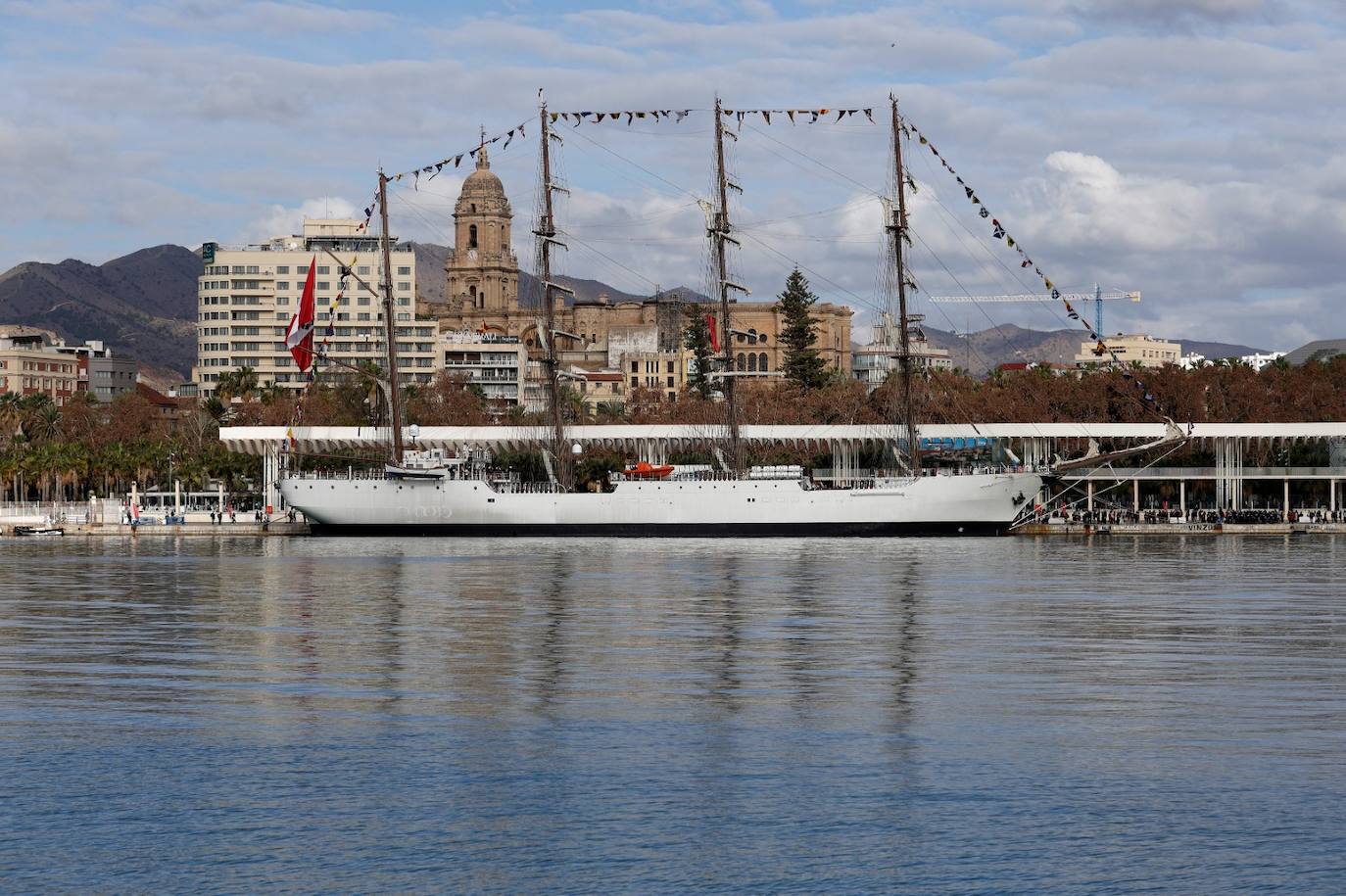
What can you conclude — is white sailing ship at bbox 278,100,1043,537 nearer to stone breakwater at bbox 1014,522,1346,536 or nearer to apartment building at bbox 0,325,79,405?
stone breakwater at bbox 1014,522,1346,536

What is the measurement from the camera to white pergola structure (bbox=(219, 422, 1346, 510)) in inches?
3880

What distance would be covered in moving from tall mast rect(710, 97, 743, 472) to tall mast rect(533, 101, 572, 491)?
8612mm

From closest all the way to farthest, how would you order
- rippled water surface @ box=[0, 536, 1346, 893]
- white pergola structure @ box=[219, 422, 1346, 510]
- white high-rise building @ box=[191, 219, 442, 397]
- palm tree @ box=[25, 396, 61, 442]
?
1. rippled water surface @ box=[0, 536, 1346, 893]
2. white pergola structure @ box=[219, 422, 1346, 510]
3. palm tree @ box=[25, 396, 61, 442]
4. white high-rise building @ box=[191, 219, 442, 397]

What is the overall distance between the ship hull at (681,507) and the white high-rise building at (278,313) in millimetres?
86728

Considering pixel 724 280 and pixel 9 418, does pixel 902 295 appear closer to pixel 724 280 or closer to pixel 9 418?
pixel 724 280

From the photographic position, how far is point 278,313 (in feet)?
604

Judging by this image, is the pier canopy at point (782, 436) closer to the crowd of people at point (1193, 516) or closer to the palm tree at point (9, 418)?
the crowd of people at point (1193, 516)

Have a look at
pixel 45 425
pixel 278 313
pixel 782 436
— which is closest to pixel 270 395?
pixel 45 425

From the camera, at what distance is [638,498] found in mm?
90625

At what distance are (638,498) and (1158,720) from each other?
6514 cm

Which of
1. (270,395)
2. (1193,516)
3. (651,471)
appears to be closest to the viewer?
(651,471)

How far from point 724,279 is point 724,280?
141mm

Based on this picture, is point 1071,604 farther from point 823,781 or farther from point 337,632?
point 823,781

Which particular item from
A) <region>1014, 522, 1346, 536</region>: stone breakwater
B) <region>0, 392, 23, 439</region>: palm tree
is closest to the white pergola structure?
<region>1014, 522, 1346, 536</region>: stone breakwater
